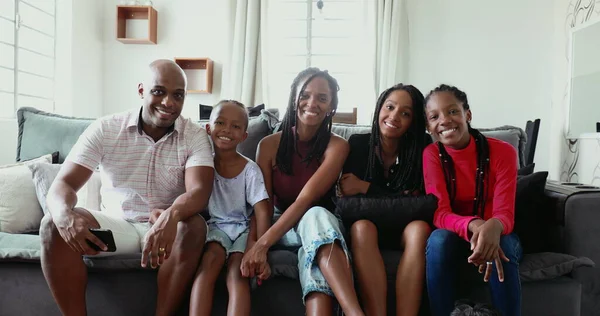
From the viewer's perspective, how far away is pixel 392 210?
1405mm

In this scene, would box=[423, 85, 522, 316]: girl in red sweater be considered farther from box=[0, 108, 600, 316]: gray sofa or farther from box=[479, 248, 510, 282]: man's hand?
box=[0, 108, 600, 316]: gray sofa

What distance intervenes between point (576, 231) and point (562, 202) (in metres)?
0.10

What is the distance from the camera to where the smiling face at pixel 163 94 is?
1524 millimetres

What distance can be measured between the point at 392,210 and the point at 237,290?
1.74 feet

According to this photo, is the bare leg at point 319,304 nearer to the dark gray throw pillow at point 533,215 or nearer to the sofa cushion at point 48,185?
the dark gray throw pillow at point 533,215

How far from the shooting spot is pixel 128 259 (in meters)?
1.40

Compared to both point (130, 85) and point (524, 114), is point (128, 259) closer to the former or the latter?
point (130, 85)

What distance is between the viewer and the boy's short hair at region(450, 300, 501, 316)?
3.70 feet

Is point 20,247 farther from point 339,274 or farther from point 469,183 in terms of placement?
point 469,183

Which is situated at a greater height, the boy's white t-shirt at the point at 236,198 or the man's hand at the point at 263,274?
the boy's white t-shirt at the point at 236,198

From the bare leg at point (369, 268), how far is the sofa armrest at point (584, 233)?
622 millimetres

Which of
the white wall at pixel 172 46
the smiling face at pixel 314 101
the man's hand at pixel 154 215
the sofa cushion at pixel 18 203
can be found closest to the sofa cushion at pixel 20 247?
the sofa cushion at pixel 18 203

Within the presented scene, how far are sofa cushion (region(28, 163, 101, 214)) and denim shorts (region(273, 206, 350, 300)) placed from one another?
909 millimetres

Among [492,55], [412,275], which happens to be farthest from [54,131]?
[492,55]
